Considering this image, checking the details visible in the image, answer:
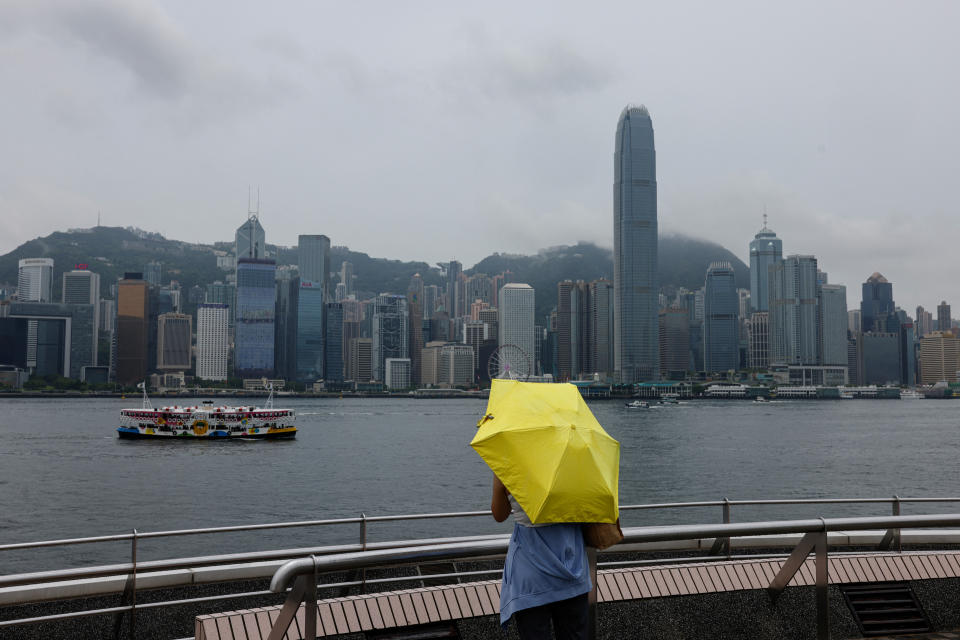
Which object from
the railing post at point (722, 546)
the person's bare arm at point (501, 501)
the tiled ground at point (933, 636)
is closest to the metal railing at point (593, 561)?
the person's bare arm at point (501, 501)

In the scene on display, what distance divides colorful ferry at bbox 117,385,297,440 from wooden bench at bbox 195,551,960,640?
249 feet

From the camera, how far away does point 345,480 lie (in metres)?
46.2

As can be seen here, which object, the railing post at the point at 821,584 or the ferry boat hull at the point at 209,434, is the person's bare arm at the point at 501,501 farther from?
the ferry boat hull at the point at 209,434

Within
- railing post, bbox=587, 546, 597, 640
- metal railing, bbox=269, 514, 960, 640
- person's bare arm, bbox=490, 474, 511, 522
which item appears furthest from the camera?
railing post, bbox=587, 546, 597, 640

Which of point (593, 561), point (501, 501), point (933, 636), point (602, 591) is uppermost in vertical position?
point (501, 501)

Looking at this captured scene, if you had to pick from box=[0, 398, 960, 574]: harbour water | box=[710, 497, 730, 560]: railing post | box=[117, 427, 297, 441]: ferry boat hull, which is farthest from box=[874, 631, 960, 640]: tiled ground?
box=[117, 427, 297, 441]: ferry boat hull

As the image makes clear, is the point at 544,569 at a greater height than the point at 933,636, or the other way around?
the point at 544,569

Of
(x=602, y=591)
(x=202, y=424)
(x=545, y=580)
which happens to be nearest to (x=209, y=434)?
(x=202, y=424)

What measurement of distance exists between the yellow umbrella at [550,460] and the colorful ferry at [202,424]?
256 ft

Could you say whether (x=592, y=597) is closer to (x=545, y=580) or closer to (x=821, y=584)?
(x=545, y=580)

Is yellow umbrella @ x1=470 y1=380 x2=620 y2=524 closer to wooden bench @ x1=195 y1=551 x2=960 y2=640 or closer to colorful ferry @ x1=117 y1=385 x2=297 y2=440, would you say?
wooden bench @ x1=195 y1=551 x2=960 y2=640

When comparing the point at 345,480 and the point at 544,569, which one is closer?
the point at 544,569

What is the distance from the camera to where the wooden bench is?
4.98 metres

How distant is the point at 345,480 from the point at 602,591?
42276 millimetres
